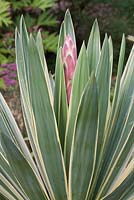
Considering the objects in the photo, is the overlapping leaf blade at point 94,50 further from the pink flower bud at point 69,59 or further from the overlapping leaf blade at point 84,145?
the overlapping leaf blade at point 84,145

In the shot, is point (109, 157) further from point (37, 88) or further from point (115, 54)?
point (115, 54)

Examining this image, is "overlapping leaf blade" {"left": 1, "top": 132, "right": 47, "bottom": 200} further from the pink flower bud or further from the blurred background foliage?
the blurred background foliage

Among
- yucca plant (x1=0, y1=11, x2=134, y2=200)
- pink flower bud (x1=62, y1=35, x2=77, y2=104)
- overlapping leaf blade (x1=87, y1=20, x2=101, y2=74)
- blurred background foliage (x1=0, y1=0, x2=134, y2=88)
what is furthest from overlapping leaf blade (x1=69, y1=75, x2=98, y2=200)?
blurred background foliage (x1=0, y1=0, x2=134, y2=88)

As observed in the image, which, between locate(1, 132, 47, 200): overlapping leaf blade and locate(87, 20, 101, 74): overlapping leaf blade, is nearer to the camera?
locate(1, 132, 47, 200): overlapping leaf blade

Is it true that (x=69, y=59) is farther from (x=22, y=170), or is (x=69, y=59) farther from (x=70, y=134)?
(x=22, y=170)

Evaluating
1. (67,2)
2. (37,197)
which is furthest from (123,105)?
(67,2)

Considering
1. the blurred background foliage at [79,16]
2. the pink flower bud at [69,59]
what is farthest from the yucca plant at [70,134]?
the blurred background foliage at [79,16]
